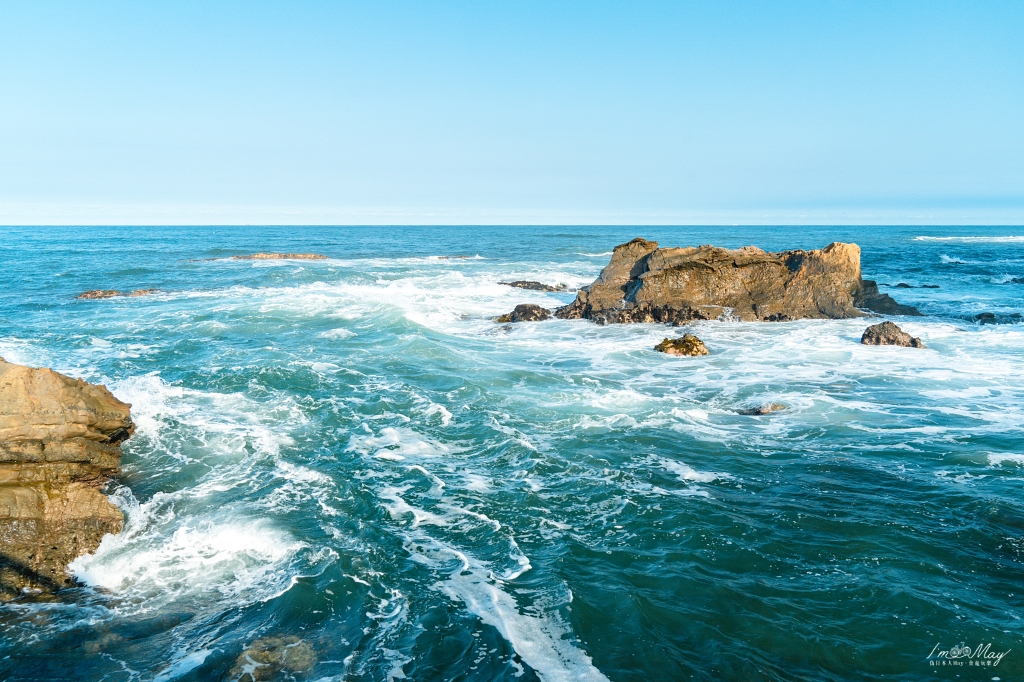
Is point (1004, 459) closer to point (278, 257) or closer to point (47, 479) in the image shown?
point (47, 479)

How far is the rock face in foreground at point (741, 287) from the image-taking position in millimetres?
23422

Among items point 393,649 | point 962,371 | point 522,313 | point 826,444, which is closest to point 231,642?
point 393,649

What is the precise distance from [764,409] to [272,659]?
1019cm

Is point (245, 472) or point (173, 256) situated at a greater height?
point (173, 256)

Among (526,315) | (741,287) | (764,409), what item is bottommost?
(764,409)

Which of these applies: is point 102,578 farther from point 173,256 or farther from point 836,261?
point 173,256

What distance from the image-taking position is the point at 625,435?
11758mm

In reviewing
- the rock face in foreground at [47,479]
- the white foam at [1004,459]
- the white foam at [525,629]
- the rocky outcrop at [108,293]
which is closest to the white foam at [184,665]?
the rock face in foreground at [47,479]

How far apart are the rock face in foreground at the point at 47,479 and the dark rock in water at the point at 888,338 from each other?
751 inches

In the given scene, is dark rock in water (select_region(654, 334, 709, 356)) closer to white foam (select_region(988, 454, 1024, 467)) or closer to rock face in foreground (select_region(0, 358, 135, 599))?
white foam (select_region(988, 454, 1024, 467))

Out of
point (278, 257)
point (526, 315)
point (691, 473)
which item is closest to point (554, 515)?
point (691, 473)

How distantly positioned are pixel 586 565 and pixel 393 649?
8.17 feet

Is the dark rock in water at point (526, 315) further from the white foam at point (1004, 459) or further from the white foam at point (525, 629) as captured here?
the white foam at point (525, 629)

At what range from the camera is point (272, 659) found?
603cm
